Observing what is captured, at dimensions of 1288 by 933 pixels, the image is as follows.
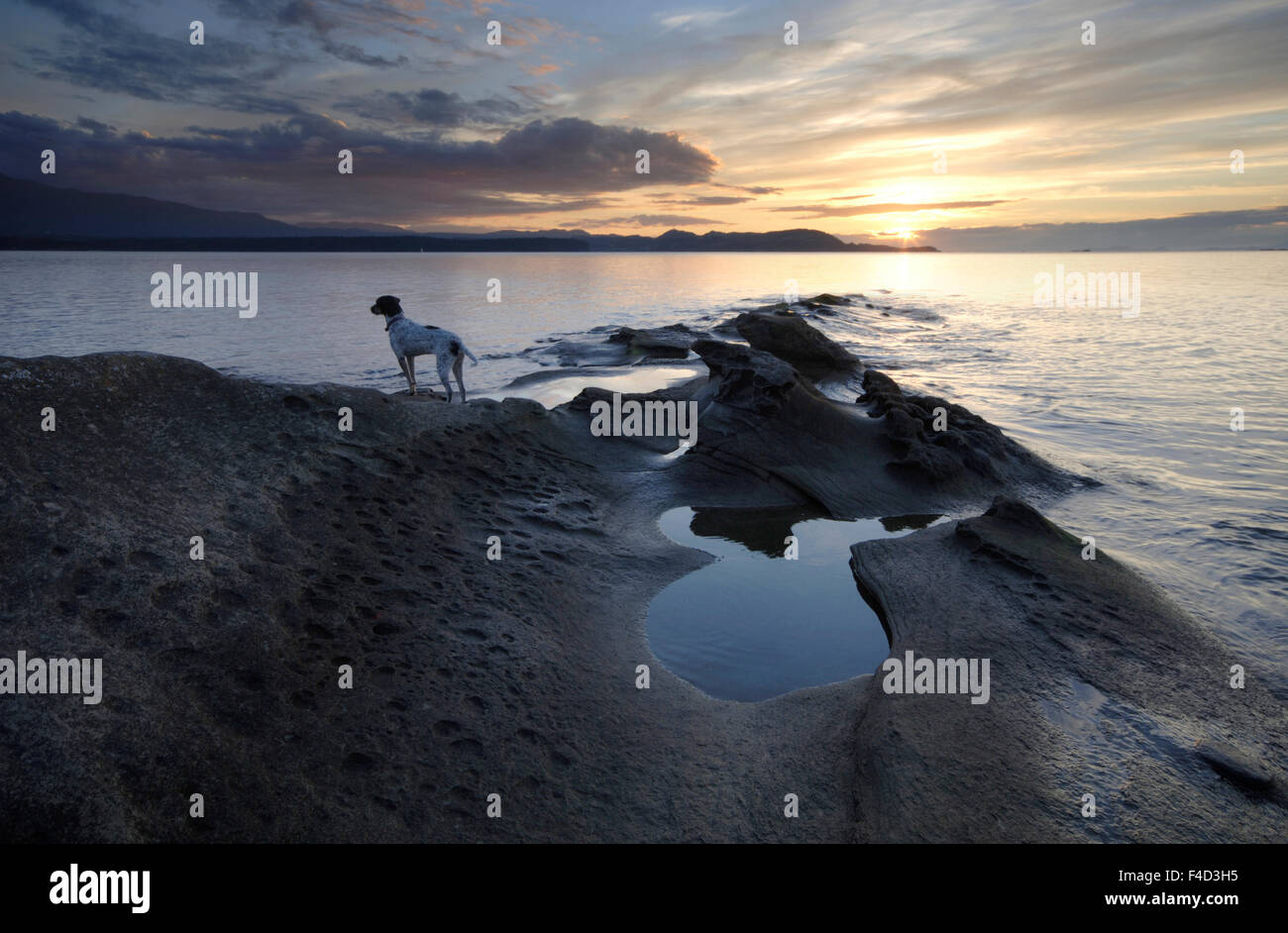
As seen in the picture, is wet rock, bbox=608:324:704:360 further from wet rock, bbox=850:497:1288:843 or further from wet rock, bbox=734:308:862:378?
wet rock, bbox=850:497:1288:843

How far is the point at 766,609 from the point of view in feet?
23.6

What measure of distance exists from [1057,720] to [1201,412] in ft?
57.2

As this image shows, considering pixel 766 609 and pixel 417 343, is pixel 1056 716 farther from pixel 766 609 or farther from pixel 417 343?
pixel 417 343

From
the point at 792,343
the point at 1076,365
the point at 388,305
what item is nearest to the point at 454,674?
the point at 388,305

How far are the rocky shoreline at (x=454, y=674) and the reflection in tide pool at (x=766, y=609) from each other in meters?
0.35

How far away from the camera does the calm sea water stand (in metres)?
9.03

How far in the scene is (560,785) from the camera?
4.23 m

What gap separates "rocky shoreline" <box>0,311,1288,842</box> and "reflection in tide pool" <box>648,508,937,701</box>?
13.7 inches

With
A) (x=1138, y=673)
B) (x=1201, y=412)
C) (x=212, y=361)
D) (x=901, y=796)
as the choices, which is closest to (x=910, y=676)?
(x=901, y=796)

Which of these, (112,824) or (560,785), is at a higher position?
(112,824)

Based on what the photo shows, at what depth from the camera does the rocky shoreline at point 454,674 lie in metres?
3.76

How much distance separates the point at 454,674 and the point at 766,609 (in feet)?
11.8
